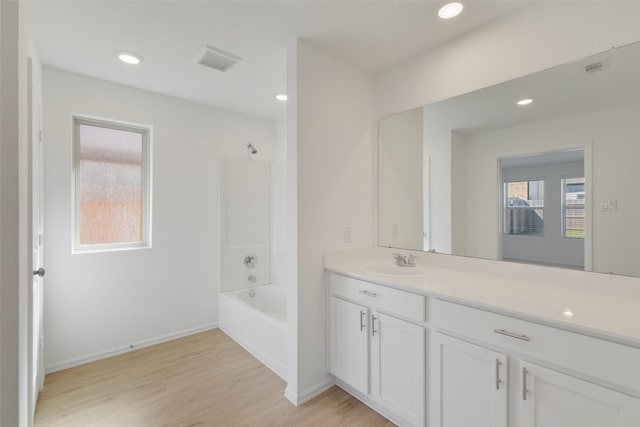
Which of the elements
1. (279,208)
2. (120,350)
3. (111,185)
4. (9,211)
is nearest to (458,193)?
(279,208)

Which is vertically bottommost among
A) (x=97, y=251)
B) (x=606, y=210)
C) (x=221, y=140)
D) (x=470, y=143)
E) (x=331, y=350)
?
(x=331, y=350)

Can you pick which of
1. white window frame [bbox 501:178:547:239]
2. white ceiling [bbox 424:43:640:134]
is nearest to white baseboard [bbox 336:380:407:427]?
white window frame [bbox 501:178:547:239]

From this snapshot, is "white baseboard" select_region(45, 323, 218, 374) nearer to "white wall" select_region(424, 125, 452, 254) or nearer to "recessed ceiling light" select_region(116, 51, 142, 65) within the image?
"recessed ceiling light" select_region(116, 51, 142, 65)

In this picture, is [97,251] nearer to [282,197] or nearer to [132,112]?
[132,112]

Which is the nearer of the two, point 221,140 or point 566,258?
point 566,258

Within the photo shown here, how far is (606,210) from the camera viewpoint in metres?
1.47

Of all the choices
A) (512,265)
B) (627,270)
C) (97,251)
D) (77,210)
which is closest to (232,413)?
(97,251)

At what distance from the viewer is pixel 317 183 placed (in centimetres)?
208

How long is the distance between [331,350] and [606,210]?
1.87 meters

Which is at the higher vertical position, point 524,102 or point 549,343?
point 524,102

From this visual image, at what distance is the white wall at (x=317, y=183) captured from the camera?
A: 199cm

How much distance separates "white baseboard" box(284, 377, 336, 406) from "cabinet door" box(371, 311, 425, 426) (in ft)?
1.40

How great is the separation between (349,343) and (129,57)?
8.89 ft

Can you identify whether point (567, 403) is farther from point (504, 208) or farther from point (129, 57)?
point (129, 57)
